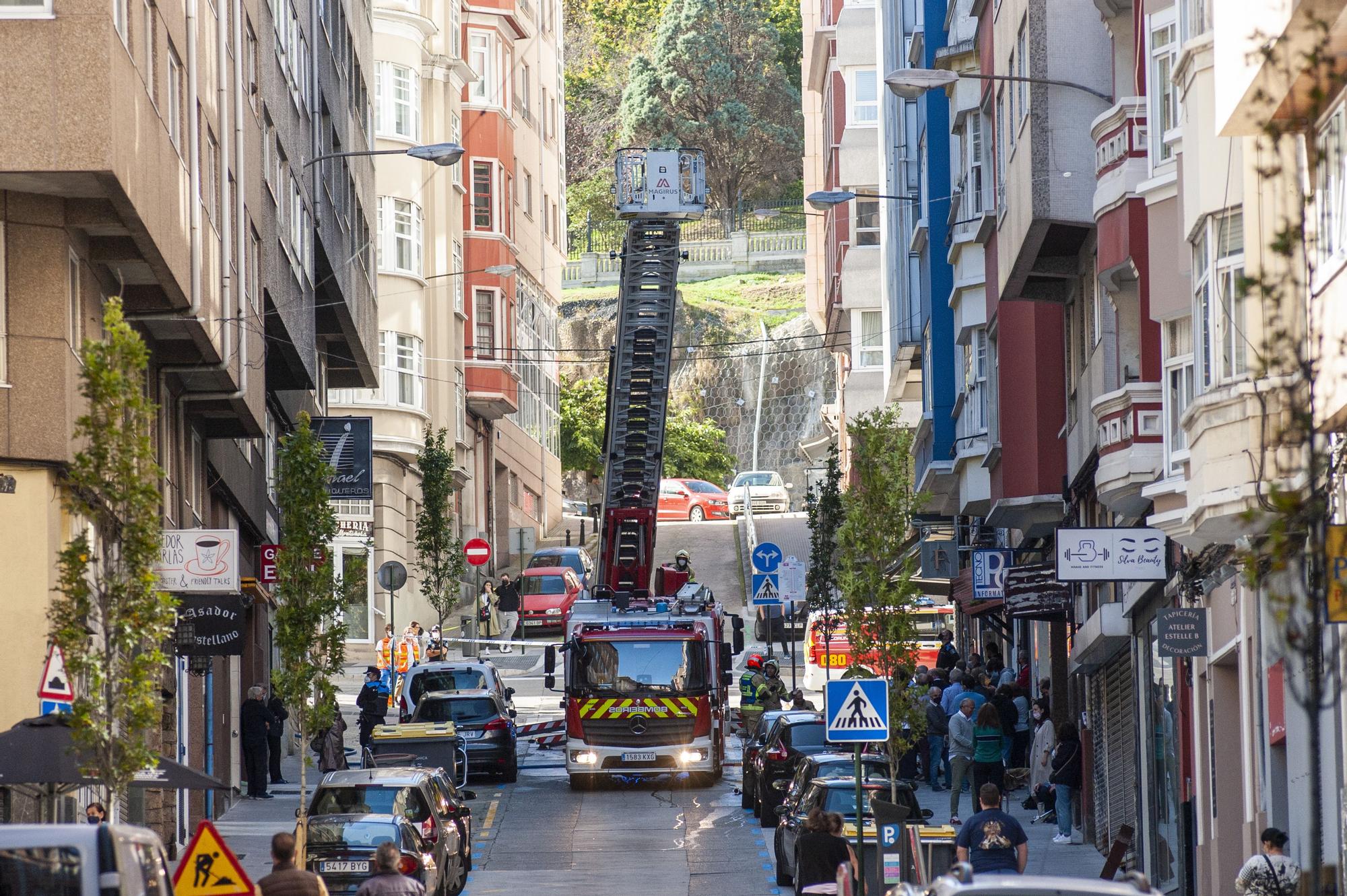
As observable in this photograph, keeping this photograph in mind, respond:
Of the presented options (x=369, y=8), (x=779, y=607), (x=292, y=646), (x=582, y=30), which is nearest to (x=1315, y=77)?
(x=292, y=646)

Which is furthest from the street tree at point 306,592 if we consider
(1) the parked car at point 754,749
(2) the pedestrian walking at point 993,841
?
(2) the pedestrian walking at point 993,841

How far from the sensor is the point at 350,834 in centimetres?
2020

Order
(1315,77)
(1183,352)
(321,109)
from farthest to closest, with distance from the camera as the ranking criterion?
(321,109)
(1183,352)
(1315,77)

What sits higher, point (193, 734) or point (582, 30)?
point (582, 30)

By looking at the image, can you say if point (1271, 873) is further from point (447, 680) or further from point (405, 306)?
point (405, 306)

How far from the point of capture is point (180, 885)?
13711 millimetres

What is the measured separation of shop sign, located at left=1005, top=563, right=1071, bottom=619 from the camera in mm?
28188

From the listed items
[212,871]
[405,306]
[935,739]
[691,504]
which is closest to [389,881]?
[212,871]

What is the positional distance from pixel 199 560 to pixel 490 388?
4464 centimetres

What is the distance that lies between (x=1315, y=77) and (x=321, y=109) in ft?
106

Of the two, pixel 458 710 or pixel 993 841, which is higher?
pixel 993 841

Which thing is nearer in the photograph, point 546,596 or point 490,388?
point 546,596

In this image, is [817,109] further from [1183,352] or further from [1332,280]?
[1332,280]

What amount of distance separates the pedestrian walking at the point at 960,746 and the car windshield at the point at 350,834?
10.1m
